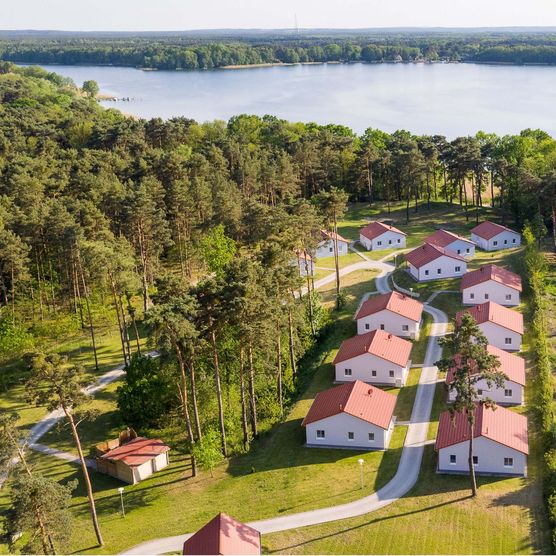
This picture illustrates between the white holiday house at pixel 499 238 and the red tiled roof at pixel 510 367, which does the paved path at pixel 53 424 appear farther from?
the white holiday house at pixel 499 238

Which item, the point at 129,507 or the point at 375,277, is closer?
the point at 129,507

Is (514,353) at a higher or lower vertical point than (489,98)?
lower

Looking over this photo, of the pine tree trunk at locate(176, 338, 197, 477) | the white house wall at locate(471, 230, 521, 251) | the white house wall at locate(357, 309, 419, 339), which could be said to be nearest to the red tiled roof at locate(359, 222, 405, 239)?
the white house wall at locate(471, 230, 521, 251)

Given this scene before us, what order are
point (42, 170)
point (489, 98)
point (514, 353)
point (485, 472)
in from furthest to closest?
1. point (489, 98)
2. point (42, 170)
3. point (514, 353)
4. point (485, 472)

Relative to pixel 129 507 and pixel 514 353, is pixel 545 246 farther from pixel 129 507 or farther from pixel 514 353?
pixel 129 507

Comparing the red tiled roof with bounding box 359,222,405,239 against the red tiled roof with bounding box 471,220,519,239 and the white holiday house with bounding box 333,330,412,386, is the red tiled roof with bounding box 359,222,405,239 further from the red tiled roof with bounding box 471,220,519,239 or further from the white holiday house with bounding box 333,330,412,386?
the white holiday house with bounding box 333,330,412,386

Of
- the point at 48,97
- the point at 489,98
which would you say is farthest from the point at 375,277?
the point at 489,98

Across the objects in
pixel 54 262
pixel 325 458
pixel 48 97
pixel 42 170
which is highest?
pixel 48 97
